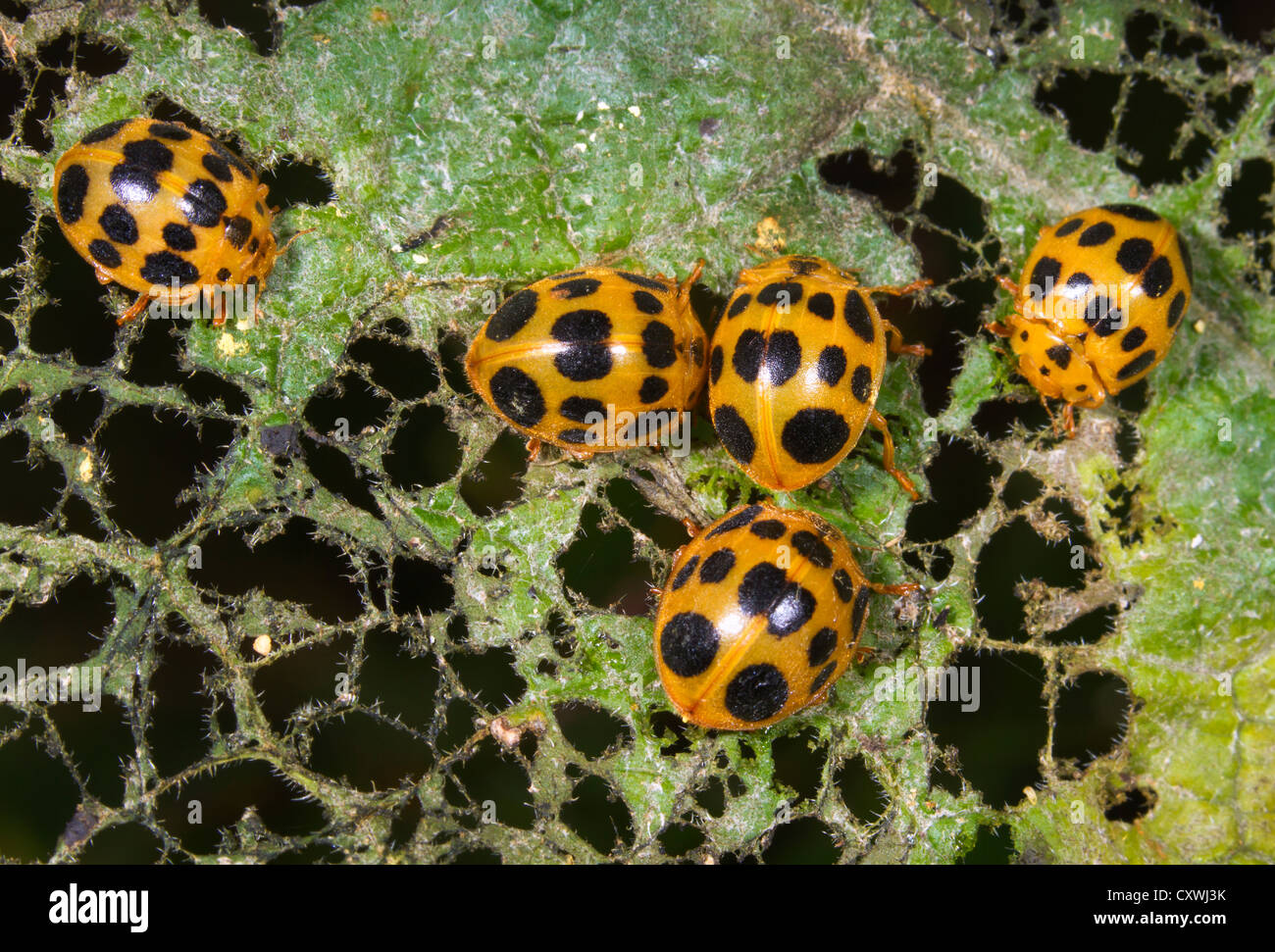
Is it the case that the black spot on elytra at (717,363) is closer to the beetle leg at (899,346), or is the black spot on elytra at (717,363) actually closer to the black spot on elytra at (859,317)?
the black spot on elytra at (859,317)

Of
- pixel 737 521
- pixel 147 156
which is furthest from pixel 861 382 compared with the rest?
pixel 147 156

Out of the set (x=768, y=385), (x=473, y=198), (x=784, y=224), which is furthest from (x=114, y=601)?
(x=784, y=224)

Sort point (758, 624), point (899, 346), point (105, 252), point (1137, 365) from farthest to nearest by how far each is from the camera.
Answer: point (899, 346) → point (1137, 365) → point (105, 252) → point (758, 624)

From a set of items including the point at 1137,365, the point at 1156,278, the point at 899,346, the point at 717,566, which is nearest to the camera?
the point at 717,566

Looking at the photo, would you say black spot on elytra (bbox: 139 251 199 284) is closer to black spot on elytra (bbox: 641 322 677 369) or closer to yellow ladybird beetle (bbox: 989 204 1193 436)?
black spot on elytra (bbox: 641 322 677 369)

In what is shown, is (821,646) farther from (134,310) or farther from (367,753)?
(134,310)

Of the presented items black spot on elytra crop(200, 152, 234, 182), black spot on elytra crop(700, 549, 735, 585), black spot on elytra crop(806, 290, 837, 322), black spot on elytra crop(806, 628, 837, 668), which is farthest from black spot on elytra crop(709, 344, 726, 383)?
black spot on elytra crop(200, 152, 234, 182)

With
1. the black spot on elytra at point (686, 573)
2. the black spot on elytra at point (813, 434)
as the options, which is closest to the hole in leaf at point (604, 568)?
the black spot on elytra at point (686, 573)

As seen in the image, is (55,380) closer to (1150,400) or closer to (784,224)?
(784,224)
